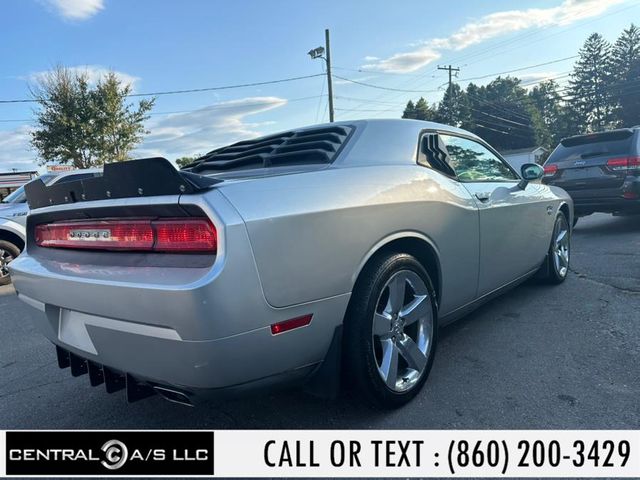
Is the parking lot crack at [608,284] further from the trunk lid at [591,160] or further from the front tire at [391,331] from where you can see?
the trunk lid at [591,160]

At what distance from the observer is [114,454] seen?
205 centimetres

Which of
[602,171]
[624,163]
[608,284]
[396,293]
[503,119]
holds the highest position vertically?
[503,119]

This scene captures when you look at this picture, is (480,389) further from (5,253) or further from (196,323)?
(5,253)

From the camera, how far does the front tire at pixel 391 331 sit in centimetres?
207

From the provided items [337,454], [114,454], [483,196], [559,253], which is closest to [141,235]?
[114,454]

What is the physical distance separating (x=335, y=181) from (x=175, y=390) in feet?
3.65

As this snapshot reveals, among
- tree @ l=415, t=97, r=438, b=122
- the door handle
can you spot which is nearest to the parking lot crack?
the door handle

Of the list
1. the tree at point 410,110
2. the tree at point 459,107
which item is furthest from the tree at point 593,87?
the tree at point 410,110

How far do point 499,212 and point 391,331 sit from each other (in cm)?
143

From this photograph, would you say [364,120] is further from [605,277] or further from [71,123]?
[71,123]

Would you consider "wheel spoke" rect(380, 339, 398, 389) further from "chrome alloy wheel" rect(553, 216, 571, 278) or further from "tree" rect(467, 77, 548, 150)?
"tree" rect(467, 77, 548, 150)

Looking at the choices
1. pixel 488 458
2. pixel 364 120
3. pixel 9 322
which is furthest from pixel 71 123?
pixel 488 458

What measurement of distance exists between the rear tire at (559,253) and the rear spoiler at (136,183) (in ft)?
11.8

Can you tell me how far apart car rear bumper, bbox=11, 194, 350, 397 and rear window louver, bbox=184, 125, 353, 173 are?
0.84 meters
